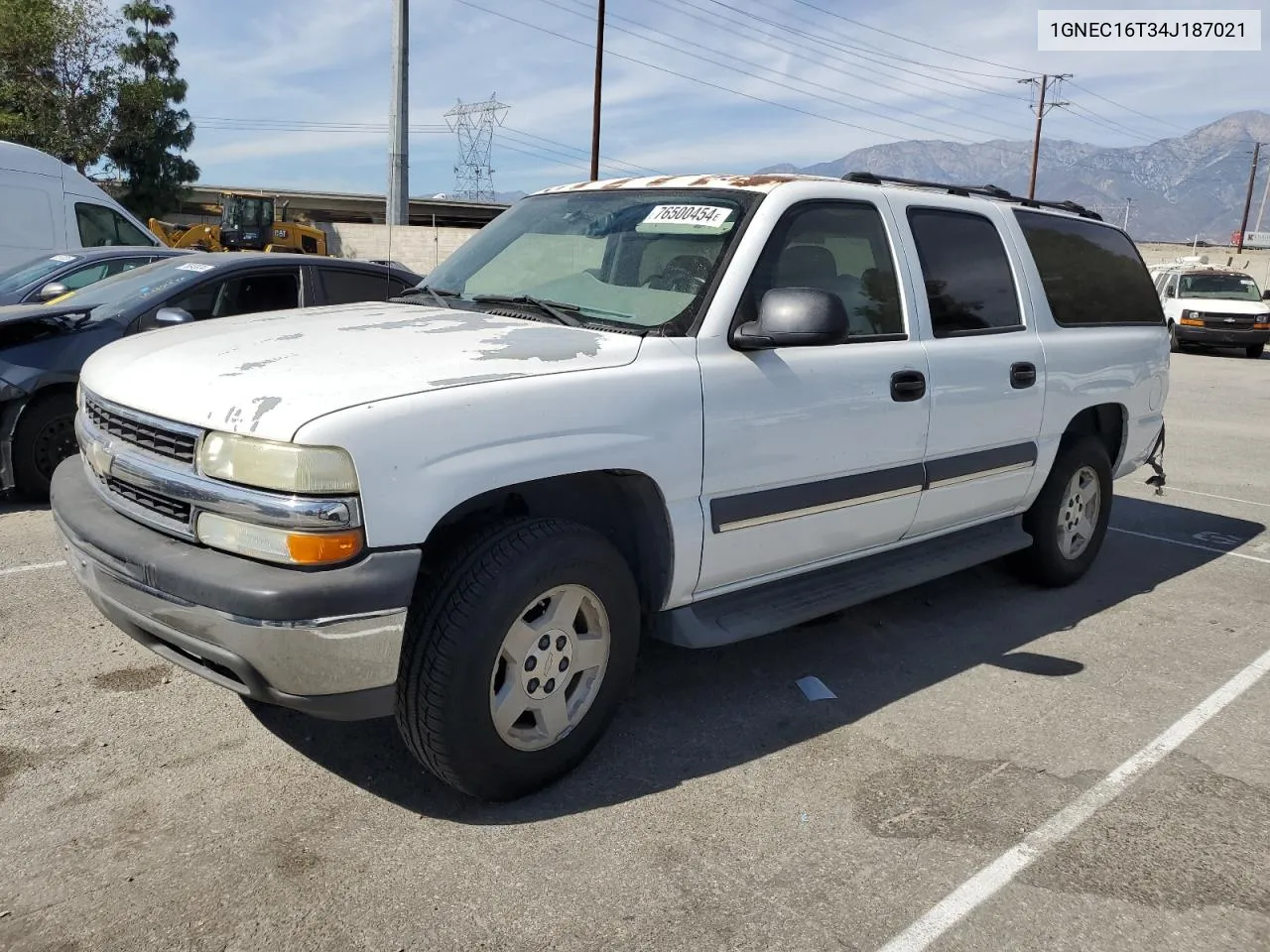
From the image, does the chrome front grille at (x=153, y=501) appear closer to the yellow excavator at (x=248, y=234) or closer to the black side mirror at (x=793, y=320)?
the black side mirror at (x=793, y=320)

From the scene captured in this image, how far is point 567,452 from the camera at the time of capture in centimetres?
286

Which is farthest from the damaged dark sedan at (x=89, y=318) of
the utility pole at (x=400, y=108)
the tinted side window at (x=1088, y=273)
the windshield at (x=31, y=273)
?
the utility pole at (x=400, y=108)

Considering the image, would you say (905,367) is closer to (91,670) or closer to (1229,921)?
(1229,921)

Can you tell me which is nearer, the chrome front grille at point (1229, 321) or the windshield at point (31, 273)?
the windshield at point (31, 273)

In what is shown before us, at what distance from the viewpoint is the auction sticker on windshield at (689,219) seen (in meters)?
3.55

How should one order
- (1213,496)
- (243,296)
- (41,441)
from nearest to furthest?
(41,441) < (243,296) < (1213,496)

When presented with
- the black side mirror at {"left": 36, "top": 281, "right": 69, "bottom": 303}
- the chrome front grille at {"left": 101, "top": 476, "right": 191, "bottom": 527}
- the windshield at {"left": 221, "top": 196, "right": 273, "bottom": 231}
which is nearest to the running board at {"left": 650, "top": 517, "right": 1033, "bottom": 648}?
the chrome front grille at {"left": 101, "top": 476, "right": 191, "bottom": 527}

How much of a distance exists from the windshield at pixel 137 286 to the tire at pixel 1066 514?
526 centimetres

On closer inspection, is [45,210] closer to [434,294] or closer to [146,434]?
[434,294]

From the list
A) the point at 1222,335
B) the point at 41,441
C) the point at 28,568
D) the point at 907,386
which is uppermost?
the point at 907,386

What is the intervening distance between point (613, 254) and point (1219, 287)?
23.1 metres

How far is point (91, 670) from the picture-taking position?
376 cm

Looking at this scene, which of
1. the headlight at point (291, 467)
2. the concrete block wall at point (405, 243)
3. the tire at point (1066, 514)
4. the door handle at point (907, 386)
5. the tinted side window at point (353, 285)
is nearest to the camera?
the headlight at point (291, 467)

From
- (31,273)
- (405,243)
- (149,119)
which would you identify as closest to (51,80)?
(149,119)
